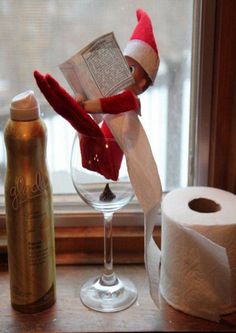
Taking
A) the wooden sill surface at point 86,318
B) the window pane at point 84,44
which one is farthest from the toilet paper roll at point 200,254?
the window pane at point 84,44

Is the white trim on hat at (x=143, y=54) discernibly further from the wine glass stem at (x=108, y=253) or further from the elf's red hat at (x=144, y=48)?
the wine glass stem at (x=108, y=253)

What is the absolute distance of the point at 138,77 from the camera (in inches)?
30.9

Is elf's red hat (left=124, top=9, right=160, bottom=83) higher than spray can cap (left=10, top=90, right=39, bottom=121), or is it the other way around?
elf's red hat (left=124, top=9, right=160, bottom=83)

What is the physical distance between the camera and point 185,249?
81 cm

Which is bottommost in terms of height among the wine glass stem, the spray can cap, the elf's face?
the wine glass stem

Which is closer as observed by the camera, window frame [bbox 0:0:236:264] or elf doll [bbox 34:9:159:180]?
elf doll [bbox 34:9:159:180]

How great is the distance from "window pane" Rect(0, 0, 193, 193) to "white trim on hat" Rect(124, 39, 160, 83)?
14cm

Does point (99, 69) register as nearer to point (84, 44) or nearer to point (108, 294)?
point (84, 44)

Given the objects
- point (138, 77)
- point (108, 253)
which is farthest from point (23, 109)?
point (108, 253)

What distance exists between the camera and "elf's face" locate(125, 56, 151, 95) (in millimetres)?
777

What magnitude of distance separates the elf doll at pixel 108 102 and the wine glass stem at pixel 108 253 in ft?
0.28

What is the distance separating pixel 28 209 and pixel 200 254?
0.25 metres

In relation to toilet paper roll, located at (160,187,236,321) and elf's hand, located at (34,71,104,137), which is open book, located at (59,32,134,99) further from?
toilet paper roll, located at (160,187,236,321)

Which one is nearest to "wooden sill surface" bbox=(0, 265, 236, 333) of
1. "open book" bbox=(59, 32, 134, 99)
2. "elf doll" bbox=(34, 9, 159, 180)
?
"elf doll" bbox=(34, 9, 159, 180)
